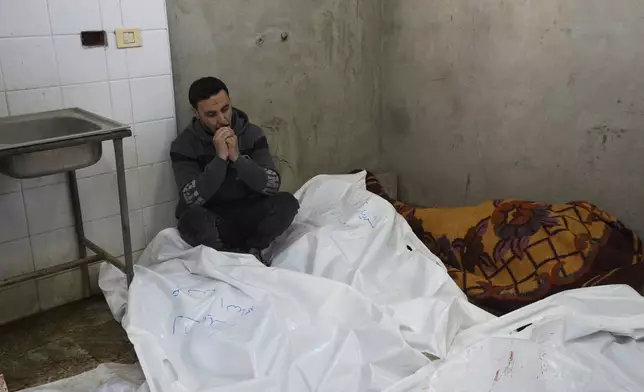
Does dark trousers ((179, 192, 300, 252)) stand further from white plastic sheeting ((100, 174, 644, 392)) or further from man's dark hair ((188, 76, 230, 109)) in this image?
man's dark hair ((188, 76, 230, 109))

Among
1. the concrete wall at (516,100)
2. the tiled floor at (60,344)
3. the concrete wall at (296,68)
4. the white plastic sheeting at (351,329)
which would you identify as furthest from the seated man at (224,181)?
the concrete wall at (516,100)

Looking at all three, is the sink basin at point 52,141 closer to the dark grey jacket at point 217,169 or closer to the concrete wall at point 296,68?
the dark grey jacket at point 217,169

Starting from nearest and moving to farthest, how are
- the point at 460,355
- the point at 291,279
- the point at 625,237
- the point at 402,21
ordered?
1. the point at 460,355
2. the point at 291,279
3. the point at 625,237
4. the point at 402,21

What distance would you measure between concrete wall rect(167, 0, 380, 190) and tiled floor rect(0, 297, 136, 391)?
87cm

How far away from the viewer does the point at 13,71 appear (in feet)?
6.92

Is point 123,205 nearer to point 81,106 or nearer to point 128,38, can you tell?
point 81,106

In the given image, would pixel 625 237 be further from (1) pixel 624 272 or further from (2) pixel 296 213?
(2) pixel 296 213

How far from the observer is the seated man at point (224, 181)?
2.26m

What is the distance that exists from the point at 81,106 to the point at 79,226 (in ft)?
1.51

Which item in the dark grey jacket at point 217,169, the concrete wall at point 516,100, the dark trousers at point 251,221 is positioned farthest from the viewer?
the concrete wall at point 516,100

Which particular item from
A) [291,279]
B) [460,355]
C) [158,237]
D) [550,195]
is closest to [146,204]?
[158,237]

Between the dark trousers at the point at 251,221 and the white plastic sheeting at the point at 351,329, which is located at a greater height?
the dark trousers at the point at 251,221

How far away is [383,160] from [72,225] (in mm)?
1718

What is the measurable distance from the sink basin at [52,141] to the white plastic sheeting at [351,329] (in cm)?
46
